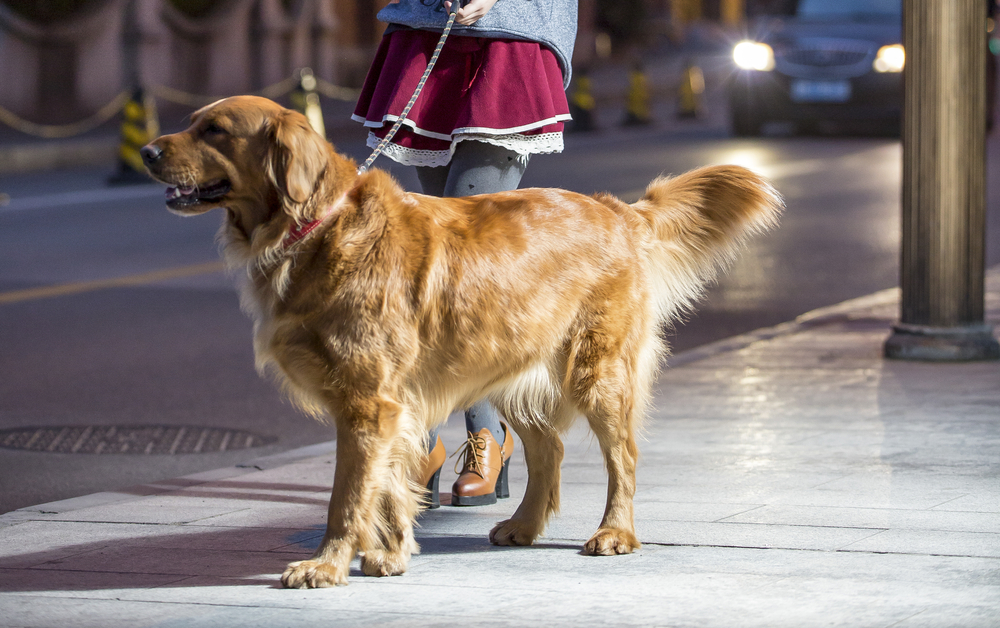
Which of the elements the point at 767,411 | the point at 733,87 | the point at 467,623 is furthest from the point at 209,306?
the point at 733,87

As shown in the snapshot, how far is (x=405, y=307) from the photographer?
4.11 metres

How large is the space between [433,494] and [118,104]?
20453 millimetres

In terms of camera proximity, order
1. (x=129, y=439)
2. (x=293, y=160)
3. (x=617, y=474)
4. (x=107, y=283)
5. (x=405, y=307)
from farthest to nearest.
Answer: (x=107, y=283)
(x=129, y=439)
(x=617, y=474)
(x=405, y=307)
(x=293, y=160)

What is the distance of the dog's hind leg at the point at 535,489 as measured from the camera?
4.54 metres

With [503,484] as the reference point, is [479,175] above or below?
above

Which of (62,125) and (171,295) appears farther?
(62,125)

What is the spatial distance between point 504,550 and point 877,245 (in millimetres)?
8211

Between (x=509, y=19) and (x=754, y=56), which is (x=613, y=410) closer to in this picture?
(x=509, y=19)

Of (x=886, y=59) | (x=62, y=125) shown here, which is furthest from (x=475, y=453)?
(x=62, y=125)

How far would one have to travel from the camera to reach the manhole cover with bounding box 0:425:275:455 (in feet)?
20.2

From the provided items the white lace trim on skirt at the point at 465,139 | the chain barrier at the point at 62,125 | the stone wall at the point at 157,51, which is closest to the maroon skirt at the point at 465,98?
the white lace trim on skirt at the point at 465,139

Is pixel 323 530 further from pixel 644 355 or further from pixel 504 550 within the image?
pixel 644 355

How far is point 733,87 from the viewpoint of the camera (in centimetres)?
2100

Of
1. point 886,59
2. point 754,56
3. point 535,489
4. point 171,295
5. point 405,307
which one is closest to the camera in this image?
point 405,307
